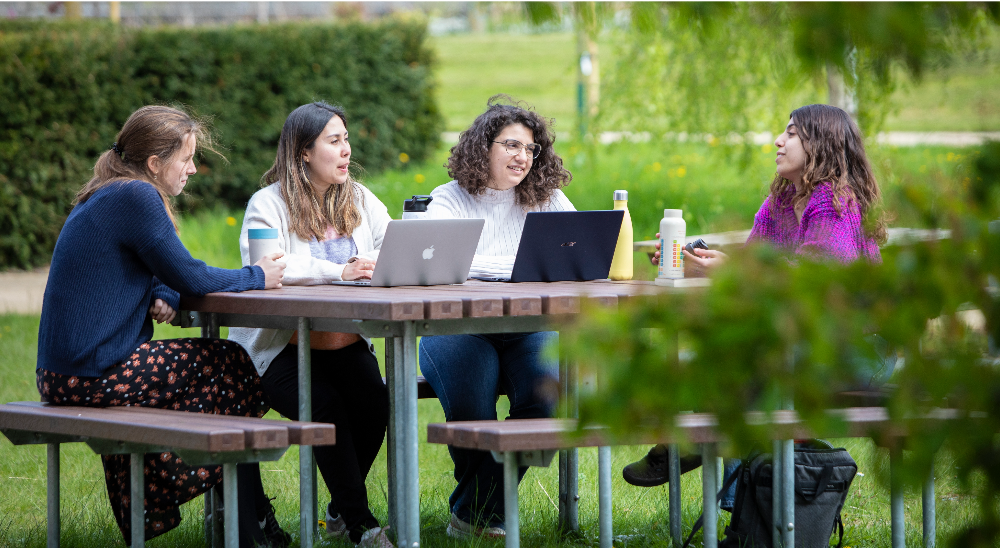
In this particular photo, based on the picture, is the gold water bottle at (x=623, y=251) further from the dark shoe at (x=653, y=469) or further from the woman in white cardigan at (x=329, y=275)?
the woman in white cardigan at (x=329, y=275)

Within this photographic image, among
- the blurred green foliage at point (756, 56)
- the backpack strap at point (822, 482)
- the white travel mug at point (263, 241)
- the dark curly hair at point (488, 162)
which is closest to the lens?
the blurred green foliage at point (756, 56)

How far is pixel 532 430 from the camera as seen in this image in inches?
94.2

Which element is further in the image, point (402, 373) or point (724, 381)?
point (402, 373)

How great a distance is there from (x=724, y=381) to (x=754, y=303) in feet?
0.28

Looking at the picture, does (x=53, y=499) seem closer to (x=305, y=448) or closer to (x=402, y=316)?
(x=305, y=448)

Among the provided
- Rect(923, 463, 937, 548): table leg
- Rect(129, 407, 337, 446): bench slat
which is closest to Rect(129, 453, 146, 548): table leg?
Rect(129, 407, 337, 446): bench slat

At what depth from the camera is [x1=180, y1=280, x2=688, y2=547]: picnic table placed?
2.56 metres

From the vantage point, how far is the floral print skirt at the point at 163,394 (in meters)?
2.81

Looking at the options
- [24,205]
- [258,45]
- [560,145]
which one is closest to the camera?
[24,205]

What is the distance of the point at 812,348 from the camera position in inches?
40.5

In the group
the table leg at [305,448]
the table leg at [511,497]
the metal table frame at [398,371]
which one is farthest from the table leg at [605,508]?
the table leg at [305,448]

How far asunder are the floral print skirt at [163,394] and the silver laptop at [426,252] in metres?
0.52

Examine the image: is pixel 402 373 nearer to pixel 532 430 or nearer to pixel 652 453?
pixel 532 430

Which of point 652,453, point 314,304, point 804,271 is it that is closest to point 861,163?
point 652,453
